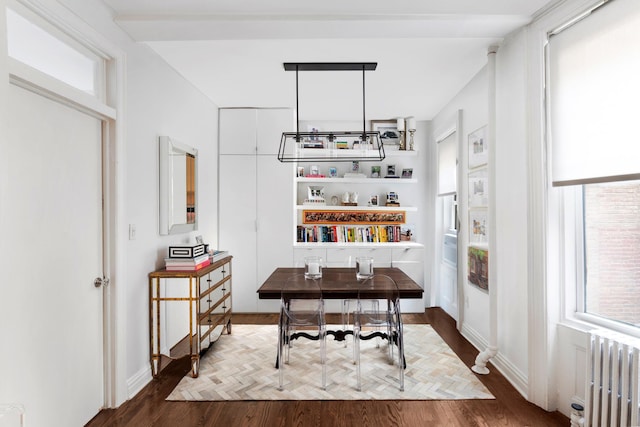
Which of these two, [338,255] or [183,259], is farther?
[338,255]

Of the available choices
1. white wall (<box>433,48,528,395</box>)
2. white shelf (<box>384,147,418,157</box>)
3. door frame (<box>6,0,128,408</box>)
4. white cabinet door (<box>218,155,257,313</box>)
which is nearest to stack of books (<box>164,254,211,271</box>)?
door frame (<box>6,0,128,408</box>)

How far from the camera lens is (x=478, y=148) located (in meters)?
3.17

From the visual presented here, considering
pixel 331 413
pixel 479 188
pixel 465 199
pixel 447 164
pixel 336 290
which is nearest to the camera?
pixel 331 413

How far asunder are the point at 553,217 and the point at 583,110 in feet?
2.25

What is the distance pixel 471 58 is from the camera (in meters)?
2.88

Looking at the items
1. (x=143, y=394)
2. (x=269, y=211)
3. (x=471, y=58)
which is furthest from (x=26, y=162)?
(x=471, y=58)

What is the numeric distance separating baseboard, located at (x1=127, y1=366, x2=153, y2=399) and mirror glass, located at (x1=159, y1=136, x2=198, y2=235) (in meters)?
1.12

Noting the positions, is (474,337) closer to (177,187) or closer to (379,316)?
(379,316)

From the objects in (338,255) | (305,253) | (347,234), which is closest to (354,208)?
(347,234)

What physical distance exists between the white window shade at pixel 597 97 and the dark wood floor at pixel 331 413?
5.12ft

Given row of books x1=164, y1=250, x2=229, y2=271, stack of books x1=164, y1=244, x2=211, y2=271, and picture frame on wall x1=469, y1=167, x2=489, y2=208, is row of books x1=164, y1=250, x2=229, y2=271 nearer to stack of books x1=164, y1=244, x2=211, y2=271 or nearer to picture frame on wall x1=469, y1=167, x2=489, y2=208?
stack of books x1=164, y1=244, x2=211, y2=271

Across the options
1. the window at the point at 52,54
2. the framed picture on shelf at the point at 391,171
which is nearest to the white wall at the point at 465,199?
the framed picture on shelf at the point at 391,171

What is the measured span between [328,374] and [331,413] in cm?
51

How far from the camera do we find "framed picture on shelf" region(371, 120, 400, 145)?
4.68m
